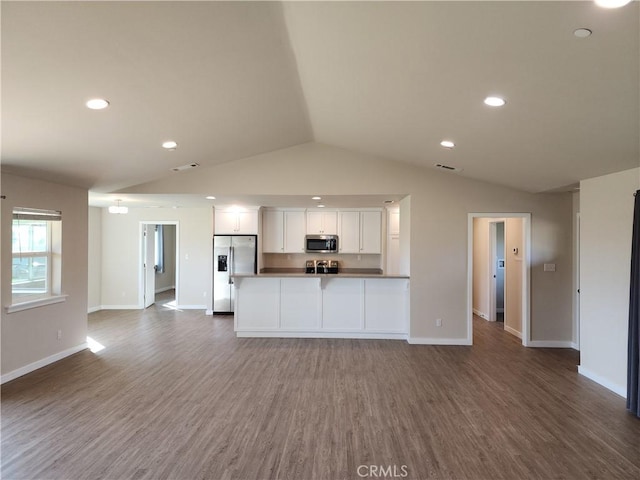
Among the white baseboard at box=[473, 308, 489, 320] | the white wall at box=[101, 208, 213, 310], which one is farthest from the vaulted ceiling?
the white wall at box=[101, 208, 213, 310]

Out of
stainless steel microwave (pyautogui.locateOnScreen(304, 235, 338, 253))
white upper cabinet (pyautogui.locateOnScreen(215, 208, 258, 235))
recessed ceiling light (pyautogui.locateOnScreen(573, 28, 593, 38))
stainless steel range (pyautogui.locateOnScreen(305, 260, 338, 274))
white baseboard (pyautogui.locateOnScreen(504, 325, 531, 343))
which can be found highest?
recessed ceiling light (pyautogui.locateOnScreen(573, 28, 593, 38))

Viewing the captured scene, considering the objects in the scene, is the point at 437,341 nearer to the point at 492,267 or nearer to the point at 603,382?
the point at 603,382

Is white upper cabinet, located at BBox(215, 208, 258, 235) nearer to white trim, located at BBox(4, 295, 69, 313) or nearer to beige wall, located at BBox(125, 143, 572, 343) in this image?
beige wall, located at BBox(125, 143, 572, 343)

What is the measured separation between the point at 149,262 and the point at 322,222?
13.9 ft

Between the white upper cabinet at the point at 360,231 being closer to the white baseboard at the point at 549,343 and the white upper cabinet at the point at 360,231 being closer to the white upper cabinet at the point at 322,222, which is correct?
the white upper cabinet at the point at 322,222

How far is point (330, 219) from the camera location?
787cm

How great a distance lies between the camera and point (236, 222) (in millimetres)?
7648

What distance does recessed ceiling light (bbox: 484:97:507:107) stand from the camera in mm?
2739

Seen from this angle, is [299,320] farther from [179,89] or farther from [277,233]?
[179,89]

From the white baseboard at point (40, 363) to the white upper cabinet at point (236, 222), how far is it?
3.35m

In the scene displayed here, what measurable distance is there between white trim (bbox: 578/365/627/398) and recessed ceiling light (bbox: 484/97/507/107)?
10.5ft

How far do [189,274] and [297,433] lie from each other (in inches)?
236

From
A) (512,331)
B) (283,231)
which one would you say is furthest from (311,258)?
(512,331)

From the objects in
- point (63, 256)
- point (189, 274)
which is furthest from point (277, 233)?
point (63, 256)
